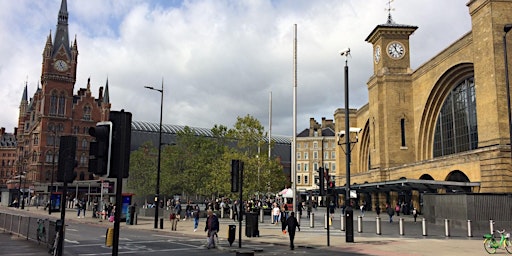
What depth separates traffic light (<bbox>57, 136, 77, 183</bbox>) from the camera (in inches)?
401

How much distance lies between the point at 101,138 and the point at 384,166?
165 ft

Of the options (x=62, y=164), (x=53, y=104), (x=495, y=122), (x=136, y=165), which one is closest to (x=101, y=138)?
(x=62, y=164)

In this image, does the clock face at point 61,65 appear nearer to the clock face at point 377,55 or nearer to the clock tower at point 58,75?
the clock tower at point 58,75

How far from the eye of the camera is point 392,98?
52.4m

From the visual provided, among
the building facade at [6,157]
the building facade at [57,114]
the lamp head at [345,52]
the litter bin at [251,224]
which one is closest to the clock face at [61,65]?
the building facade at [57,114]

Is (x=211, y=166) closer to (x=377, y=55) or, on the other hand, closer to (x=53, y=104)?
(x=377, y=55)

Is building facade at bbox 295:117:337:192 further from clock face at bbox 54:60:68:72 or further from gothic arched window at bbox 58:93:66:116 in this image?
clock face at bbox 54:60:68:72

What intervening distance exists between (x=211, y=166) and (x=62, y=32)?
71.9 meters

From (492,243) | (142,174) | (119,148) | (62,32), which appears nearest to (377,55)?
(142,174)

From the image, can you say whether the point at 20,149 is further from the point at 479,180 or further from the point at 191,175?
the point at 479,180

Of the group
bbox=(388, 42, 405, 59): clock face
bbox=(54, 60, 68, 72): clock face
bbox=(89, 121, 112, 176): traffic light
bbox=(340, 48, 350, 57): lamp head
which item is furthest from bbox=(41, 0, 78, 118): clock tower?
bbox=(89, 121, 112, 176): traffic light

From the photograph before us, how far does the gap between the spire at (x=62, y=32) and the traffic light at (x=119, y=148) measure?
102 meters

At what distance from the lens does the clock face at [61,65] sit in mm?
96606

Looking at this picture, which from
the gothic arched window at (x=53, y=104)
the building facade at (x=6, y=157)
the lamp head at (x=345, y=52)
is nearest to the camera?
the lamp head at (x=345, y=52)
